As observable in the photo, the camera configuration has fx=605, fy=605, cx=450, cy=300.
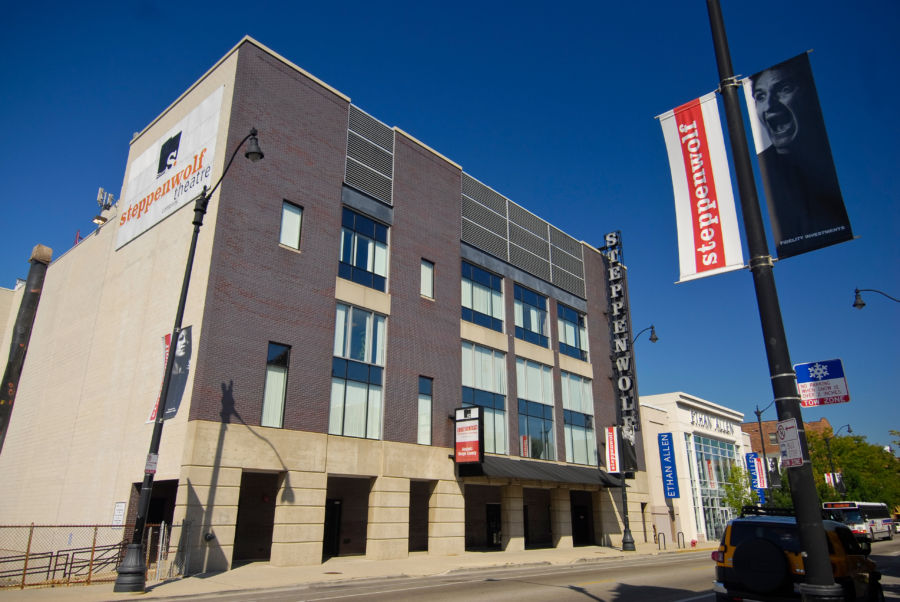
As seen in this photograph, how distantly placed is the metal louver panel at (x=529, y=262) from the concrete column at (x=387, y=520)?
52.7 feet

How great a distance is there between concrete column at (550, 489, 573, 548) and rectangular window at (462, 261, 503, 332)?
10178 millimetres

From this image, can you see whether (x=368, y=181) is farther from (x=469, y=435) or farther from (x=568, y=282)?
(x=568, y=282)

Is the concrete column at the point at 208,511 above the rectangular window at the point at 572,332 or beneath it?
beneath

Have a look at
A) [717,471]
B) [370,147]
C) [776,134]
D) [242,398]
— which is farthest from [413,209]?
[717,471]

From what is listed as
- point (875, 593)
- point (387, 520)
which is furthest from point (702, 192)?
point (387, 520)

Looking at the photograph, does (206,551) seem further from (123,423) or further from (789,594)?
(789,594)

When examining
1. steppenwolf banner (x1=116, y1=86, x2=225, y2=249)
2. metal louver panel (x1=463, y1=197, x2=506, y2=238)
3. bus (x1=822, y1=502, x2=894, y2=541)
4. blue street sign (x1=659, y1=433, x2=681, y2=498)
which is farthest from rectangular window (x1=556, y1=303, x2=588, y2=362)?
steppenwolf banner (x1=116, y1=86, x2=225, y2=249)

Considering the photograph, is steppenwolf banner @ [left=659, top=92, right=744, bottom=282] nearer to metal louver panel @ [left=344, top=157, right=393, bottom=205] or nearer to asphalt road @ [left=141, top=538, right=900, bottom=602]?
asphalt road @ [left=141, top=538, right=900, bottom=602]

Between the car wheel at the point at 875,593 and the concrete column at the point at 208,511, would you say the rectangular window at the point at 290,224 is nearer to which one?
the concrete column at the point at 208,511

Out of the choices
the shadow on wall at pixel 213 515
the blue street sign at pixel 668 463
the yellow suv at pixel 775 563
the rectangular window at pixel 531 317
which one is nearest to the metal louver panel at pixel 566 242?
the rectangular window at pixel 531 317

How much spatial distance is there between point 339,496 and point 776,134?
2445 cm

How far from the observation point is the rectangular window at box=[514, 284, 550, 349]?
1425 inches

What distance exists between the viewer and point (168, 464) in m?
20.7

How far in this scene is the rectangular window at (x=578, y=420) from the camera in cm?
3728
